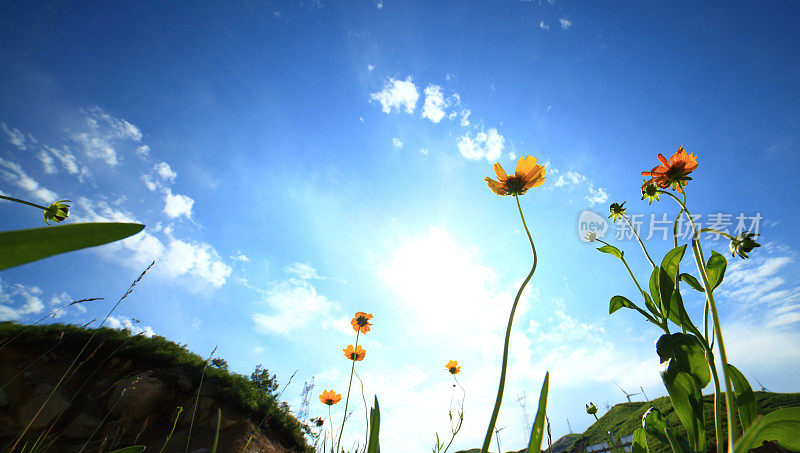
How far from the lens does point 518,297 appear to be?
2.16 ft

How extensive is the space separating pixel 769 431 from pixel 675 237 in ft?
2.27

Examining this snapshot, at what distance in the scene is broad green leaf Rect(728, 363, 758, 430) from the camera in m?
1.00

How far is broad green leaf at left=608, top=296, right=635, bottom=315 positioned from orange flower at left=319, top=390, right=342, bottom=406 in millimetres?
3076

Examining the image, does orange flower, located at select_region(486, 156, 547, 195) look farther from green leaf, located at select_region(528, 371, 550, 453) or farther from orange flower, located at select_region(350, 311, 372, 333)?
orange flower, located at select_region(350, 311, 372, 333)

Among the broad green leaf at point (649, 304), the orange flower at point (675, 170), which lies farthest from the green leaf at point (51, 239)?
the orange flower at point (675, 170)

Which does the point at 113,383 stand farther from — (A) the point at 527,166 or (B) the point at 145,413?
(A) the point at 527,166

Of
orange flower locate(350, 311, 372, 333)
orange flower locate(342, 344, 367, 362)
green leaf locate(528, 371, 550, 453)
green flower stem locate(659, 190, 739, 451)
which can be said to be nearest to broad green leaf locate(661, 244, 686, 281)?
green flower stem locate(659, 190, 739, 451)

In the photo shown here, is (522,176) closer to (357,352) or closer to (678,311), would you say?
(678,311)

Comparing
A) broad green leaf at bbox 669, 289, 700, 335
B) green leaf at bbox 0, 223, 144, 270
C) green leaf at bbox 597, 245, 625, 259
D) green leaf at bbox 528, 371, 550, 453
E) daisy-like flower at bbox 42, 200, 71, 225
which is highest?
daisy-like flower at bbox 42, 200, 71, 225

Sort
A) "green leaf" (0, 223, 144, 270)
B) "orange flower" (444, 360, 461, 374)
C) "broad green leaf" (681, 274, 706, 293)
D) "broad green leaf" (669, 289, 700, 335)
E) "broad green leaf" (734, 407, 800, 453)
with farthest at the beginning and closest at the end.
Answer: "orange flower" (444, 360, 461, 374)
"broad green leaf" (681, 274, 706, 293)
"broad green leaf" (669, 289, 700, 335)
"broad green leaf" (734, 407, 800, 453)
"green leaf" (0, 223, 144, 270)

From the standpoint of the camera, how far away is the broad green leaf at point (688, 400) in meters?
0.95

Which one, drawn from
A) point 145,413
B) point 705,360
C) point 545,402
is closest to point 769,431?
point 705,360

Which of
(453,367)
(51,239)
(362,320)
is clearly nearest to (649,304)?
(51,239)

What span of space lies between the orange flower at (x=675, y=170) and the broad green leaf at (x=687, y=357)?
3.16 feet
